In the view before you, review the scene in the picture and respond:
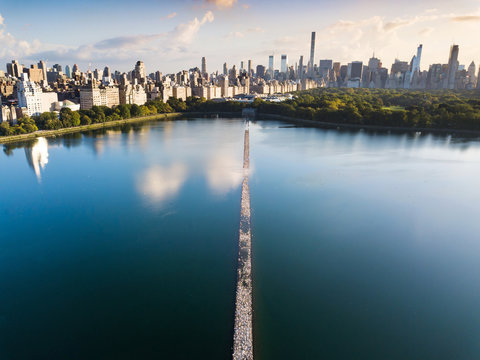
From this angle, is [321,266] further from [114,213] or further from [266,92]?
[266,92]

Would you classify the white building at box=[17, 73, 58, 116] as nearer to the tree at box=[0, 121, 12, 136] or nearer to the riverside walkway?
the tree at box=[0, 121, 12, 136]

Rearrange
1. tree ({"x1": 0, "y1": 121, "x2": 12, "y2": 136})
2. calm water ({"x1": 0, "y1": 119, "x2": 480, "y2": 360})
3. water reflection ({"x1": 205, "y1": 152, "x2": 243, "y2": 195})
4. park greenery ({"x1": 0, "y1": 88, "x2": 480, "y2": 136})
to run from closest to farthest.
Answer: calm water ({"x1": 0, "y1": 119, "x2": 480, "y2": 360}) < water reflection ({"x1": 205, "y1": 152, "x2": 243, "y2": 195}) < tree ({"x1": 0, "y1": 121, "x2": 12, "y2": 136}) < park greenery ({"x1": 0, "y1": 88, "x2": 480, "y2": 136})

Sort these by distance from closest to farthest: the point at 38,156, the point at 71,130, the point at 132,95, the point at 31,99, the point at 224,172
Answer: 1. the point at 224,172
2. the point at 38,156
3. the point at 71,130
4. the point at 31,99
5. the point at 132,95

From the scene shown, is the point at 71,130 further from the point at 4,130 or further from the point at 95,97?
the point at 95,97

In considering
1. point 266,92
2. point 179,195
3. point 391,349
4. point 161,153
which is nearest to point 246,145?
point 161,153

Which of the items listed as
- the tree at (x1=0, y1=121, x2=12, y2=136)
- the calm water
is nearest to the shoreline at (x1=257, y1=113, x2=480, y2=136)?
the calm water

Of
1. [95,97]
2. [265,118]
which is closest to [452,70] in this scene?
[265,118]
